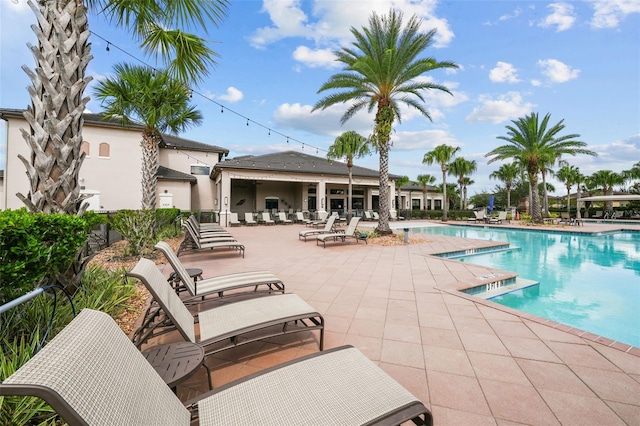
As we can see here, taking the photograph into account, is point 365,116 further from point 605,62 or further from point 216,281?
point 216,281

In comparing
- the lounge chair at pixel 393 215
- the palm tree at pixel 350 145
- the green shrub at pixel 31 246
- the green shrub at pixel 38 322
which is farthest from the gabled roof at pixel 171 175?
the green shrub at pixel 31 246

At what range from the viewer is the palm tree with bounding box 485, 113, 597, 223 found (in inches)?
774

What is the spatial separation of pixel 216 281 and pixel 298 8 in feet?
38.5

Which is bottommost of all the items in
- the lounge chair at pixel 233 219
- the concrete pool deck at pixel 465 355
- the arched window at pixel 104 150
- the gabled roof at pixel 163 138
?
the concrete pool deck at pixel 465 355

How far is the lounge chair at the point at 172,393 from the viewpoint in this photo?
95 centimetres

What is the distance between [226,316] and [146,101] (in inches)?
437

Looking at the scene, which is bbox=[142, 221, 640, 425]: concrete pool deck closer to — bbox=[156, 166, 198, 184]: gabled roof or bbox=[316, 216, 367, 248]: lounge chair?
bbox=[316, 216, 367, 248]: lounge chair

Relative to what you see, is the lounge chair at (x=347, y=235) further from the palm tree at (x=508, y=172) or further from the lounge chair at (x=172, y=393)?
the palm tree at (x=508, y=172)

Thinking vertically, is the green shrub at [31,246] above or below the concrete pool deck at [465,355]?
above

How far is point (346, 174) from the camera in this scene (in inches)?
928

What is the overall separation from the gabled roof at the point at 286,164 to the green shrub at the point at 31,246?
1645cm

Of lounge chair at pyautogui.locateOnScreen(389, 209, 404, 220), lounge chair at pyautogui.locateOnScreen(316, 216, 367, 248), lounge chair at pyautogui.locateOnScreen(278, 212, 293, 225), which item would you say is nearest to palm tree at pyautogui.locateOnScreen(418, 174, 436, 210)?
lounge chair at pyautogui.locateOnScreen(389, 209, 404, 220)

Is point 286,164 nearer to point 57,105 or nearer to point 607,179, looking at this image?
point 57,105

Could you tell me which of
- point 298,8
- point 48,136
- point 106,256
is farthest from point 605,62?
point 106,256
